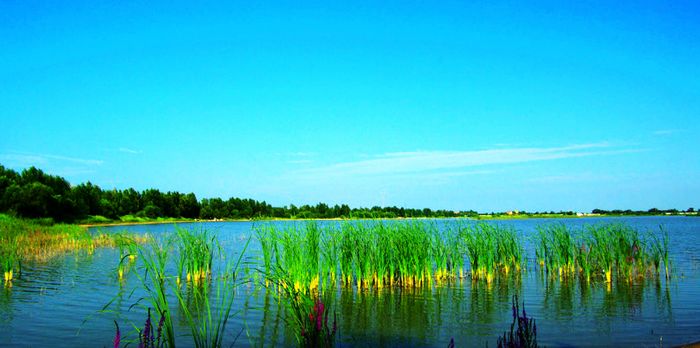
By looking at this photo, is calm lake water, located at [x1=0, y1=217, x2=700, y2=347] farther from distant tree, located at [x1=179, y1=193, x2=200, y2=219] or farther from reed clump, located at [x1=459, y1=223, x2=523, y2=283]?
distant tree, located at [x1=179, y1=193, x2=200, y2=219]

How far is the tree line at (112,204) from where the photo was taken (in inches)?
2459

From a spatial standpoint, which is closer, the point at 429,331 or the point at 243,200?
the point at 429,331

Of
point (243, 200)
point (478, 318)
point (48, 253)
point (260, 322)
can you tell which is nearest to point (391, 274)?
point (478, 318)

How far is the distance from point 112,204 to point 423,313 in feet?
295

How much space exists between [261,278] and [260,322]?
18.9ft

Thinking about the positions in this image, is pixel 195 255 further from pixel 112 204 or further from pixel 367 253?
pixel 112 204

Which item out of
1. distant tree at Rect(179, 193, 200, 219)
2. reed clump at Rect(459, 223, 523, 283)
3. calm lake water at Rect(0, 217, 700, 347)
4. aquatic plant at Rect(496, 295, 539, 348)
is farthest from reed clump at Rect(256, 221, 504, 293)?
distant tree at Rect(179, 193, 200, 219)

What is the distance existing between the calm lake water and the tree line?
19.5ft

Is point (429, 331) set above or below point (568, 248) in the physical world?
below

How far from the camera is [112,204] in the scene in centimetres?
9075

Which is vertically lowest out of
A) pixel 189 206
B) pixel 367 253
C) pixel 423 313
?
pixel 423 313

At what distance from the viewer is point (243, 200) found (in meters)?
147

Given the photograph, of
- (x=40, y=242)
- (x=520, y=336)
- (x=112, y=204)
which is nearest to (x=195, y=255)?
(x=520, y=336)

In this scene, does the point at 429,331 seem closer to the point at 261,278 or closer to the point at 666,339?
the point at 666,339
